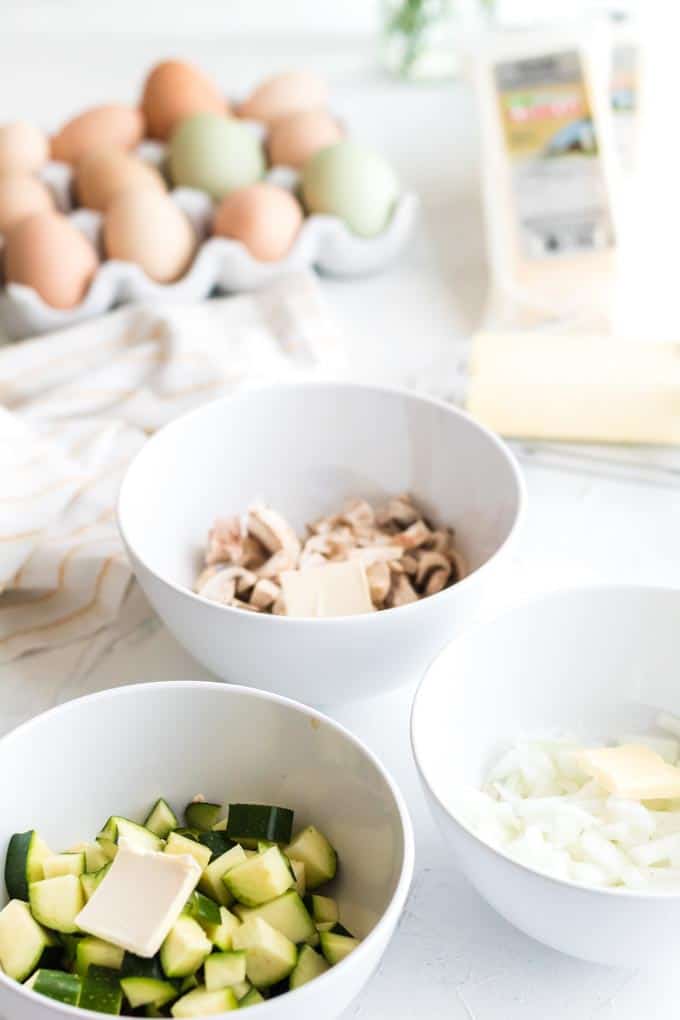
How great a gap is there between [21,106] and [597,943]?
1.84 m

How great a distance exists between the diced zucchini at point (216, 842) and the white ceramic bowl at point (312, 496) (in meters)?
0.15

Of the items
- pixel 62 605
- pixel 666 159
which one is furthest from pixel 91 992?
pixel 666 159

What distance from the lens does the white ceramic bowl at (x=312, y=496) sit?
0.91m

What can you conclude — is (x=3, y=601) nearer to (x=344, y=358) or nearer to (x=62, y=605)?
(x=62, y=605)

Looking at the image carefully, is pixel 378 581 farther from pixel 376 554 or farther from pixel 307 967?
pixel 307 967

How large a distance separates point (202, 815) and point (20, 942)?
0.51ft

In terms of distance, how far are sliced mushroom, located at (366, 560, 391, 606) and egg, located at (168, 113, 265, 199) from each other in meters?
0.78

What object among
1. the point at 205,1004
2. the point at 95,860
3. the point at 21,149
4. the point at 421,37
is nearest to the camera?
the point at 205,1004

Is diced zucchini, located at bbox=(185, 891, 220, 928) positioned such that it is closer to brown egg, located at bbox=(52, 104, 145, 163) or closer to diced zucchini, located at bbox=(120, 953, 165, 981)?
diced zucchini, located at bbox=(120, 953, 165, 981)

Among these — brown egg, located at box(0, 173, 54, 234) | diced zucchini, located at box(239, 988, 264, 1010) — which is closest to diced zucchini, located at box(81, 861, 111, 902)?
diced zucchini, located at box(239, 988, 264, 1010)

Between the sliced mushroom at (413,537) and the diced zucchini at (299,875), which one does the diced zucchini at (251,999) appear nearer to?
the diced zucchini at (299,875)

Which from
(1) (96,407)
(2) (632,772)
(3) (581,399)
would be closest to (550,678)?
(2) (632,772)

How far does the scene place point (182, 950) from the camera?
2.25 ft

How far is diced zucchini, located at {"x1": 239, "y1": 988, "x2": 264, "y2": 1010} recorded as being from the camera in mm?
684
